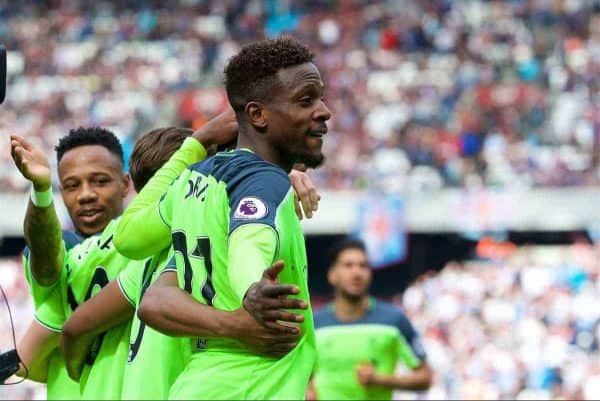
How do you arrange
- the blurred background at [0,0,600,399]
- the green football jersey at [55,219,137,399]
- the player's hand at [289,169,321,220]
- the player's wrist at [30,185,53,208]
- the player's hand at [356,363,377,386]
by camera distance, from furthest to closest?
the blurred background at [0,0,600,399] → the player's hand at [356,363,377,386] → the green football jersey at [55,219,137,399] → the player's wrist at [30,185,53,208] → the player's hand at [289,169,321,220]

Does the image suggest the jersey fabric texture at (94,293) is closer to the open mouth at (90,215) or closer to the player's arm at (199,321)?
the open mouth at (90,215)

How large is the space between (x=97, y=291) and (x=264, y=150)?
1600 mm

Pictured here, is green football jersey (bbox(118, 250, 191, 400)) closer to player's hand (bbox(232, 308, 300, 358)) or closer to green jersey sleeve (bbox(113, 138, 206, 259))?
green jersey sleeve (bbox(113, 138, 206, 259))

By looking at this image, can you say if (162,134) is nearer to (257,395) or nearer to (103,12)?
(257,395)

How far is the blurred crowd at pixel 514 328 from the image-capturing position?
18062 millimetres

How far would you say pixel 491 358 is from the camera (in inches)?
732

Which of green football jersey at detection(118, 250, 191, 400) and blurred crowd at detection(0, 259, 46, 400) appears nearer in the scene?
green football jersey at detection(118, 250, 191, 400)

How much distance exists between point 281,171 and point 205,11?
93.7 ft

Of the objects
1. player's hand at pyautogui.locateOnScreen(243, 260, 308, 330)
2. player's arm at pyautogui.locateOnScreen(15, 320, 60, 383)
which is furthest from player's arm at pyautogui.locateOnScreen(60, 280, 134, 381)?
player's hand at pyautogui.locateOnScreen(243, 260, 308, 330)

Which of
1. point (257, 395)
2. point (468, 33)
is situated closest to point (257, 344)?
point (257, 395)

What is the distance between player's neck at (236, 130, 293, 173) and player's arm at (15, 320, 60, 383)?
1.85 meters

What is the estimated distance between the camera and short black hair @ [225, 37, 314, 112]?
165 inches

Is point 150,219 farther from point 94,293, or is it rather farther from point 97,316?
point 94,293

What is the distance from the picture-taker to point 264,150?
4191 mm
